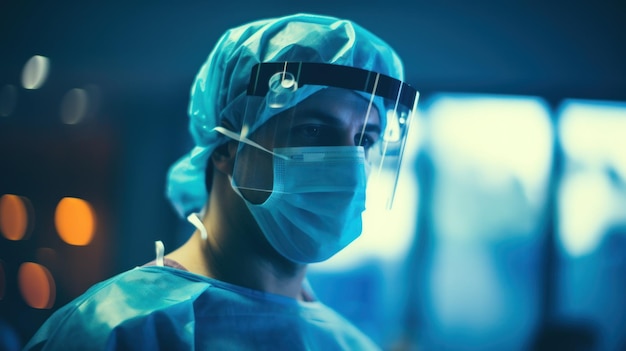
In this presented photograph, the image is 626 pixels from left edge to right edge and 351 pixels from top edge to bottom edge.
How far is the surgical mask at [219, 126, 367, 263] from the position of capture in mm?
1052

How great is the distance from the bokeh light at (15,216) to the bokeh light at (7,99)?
0.19 m

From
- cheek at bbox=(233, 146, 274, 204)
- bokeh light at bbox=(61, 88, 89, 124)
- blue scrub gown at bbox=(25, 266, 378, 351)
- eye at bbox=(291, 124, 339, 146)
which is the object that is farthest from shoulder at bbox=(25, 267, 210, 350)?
bokeh light at bbox=(61, 88, 89, 124)

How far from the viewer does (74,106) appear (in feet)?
4.26

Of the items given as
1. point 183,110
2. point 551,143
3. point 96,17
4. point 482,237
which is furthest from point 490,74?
point 96,17

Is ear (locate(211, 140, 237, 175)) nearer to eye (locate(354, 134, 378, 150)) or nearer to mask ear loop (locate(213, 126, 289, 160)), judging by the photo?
mask ear loop (locate(213, 126, 289, 160))

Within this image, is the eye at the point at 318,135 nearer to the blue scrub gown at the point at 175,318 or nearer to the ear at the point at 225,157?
the ear at the point at 225,157

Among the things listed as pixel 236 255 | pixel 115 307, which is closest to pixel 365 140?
pixel 236 255

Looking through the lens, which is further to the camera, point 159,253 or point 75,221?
point 75,221

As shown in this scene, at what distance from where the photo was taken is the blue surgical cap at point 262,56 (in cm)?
107

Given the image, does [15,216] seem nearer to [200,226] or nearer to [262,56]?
[200,226]

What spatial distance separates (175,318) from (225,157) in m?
0.39

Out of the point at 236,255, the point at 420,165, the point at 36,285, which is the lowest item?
the point at 36,285

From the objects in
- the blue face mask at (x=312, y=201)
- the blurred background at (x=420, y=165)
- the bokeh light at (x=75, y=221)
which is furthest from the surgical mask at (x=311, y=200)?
the bokeh light at (x=75, y=221)

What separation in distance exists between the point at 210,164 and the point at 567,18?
182 cm
